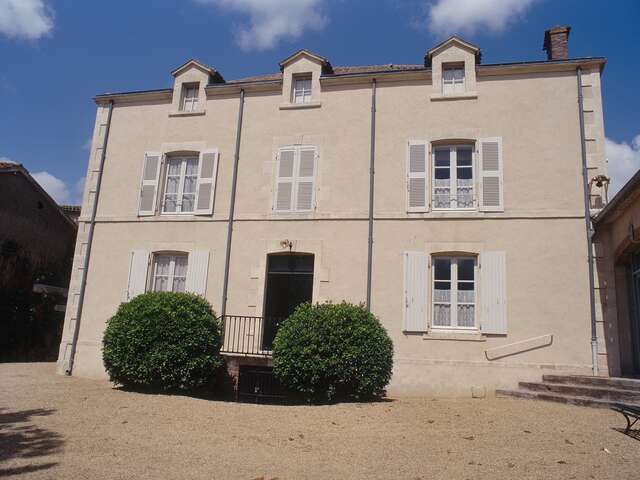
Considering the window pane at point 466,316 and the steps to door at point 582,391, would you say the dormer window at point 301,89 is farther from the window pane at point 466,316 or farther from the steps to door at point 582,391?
the steps to door at point 582,391

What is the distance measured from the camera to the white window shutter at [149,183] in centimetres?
1133

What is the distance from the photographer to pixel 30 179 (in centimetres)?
1630

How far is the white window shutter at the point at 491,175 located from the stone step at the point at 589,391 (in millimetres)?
3251

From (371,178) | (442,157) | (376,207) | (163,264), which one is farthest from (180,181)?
(442,157)

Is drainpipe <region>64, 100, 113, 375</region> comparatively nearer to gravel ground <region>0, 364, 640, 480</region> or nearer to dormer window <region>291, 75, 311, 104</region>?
gravel ground <region>0, 364, 640, 480</region>

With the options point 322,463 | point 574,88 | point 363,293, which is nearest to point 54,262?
point 363,293

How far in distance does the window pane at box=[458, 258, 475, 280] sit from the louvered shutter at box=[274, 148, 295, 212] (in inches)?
143

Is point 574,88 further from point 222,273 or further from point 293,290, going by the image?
point 222,273

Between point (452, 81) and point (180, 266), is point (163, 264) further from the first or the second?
point (452, 81)

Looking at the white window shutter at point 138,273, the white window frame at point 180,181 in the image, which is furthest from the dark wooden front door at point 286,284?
the white window shutter at point 138,273

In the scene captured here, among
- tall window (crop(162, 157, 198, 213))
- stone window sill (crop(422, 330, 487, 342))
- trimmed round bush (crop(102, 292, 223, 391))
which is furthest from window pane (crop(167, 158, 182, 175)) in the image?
stone window sill (crop(422, 330, 487, 342))

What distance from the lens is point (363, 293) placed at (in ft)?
32.2

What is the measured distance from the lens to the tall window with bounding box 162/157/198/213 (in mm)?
11320

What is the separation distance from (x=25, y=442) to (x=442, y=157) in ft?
27.8
